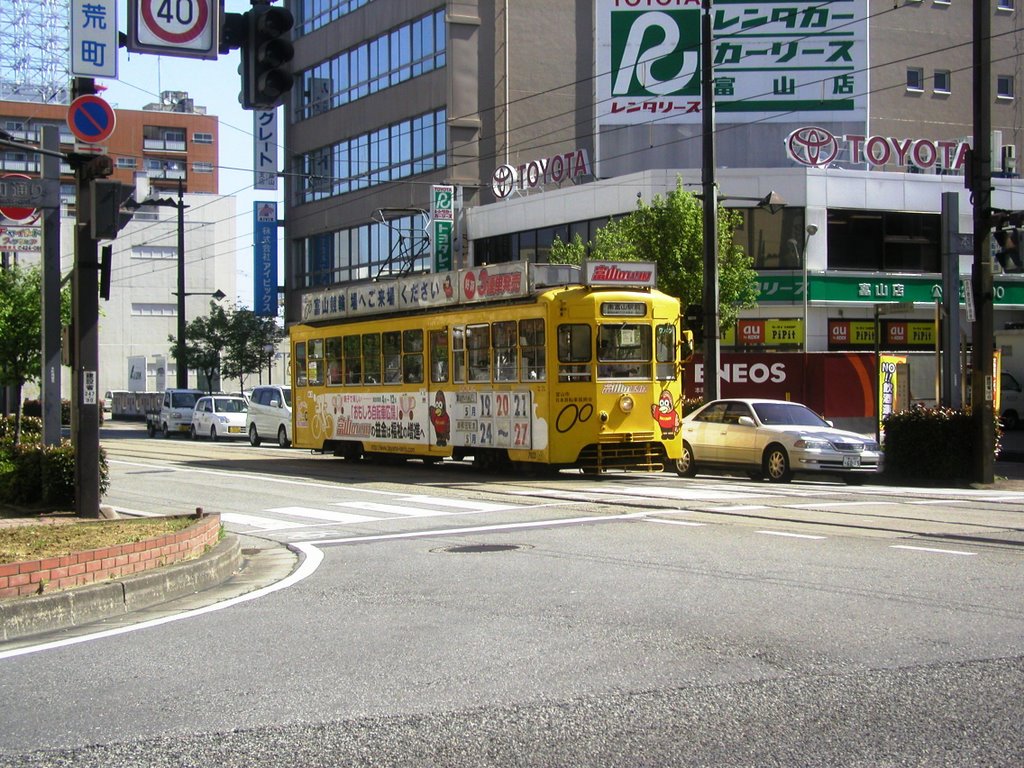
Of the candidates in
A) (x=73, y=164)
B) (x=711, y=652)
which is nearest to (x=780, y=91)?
(x=73, y=164)

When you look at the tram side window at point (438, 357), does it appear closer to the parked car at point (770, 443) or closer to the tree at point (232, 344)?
the parked car at point (770, 443)

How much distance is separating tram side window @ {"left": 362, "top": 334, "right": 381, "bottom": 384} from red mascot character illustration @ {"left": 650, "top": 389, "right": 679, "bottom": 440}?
681 centimetres

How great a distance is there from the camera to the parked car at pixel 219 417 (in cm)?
4416

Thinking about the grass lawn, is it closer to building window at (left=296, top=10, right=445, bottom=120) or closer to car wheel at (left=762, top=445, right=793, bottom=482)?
car wheel at (left=762, top=445, right=793, bottom=482)

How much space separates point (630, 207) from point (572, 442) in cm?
2065

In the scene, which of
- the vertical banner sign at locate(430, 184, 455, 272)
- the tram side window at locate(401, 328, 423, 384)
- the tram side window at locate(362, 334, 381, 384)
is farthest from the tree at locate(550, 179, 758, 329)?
the vertical banner sign at locate(430, 184, 455, 272)

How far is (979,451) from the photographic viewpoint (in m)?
20.1

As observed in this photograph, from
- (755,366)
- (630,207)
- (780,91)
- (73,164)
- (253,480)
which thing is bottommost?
(253,480)

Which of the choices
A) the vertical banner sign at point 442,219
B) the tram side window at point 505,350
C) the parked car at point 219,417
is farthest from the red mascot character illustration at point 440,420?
the vertical banner sign at point 442,219

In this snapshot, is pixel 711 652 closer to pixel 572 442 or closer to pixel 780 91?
pixel 572 442

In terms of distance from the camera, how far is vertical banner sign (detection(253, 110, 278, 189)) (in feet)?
167

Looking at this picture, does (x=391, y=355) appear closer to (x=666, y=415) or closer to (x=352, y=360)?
(x=352, y=360)

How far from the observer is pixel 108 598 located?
30.6ft

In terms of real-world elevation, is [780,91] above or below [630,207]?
above
